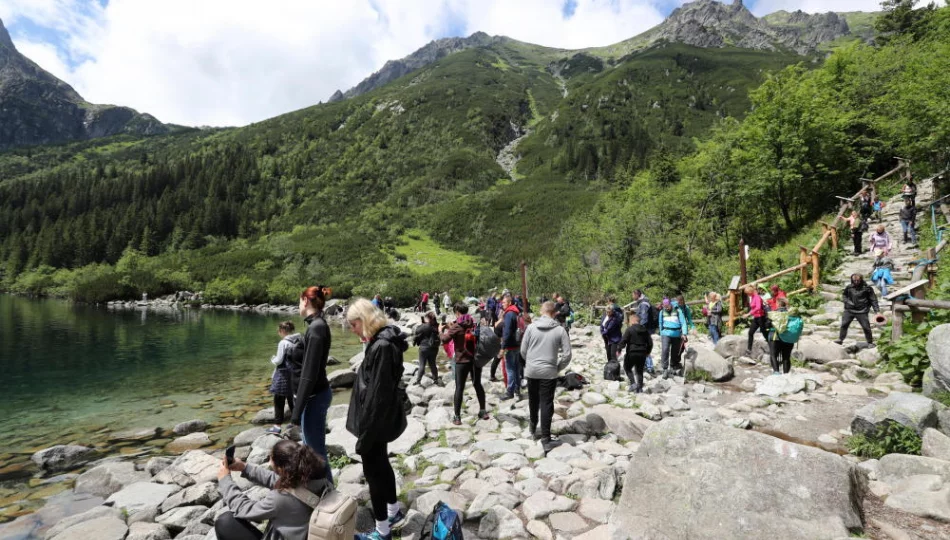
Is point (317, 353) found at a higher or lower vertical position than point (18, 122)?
lower

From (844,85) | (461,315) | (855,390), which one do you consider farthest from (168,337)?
(844,85)

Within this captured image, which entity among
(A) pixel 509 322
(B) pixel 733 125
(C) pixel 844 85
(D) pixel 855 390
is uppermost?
(C) pixel 844 85

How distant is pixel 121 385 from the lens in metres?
15.5

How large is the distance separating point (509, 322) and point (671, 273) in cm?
1657

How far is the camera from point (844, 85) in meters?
27.8

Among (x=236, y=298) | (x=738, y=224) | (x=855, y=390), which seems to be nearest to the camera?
(x=855, y=390)

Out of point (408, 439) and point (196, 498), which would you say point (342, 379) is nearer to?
point (408, 439)

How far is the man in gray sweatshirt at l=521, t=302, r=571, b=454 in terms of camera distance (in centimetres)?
622

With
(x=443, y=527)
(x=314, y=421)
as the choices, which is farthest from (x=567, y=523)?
(x=314, y=421)

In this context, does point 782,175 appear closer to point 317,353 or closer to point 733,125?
point 733,125

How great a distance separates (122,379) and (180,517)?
574 inches

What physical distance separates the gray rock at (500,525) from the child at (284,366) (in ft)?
13.4

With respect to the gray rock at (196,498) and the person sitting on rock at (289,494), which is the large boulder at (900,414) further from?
the gray rock at (196,498)

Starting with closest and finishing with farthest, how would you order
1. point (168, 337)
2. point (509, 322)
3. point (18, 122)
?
point (509, 322) < point (168, 337) < point (18, 122)
